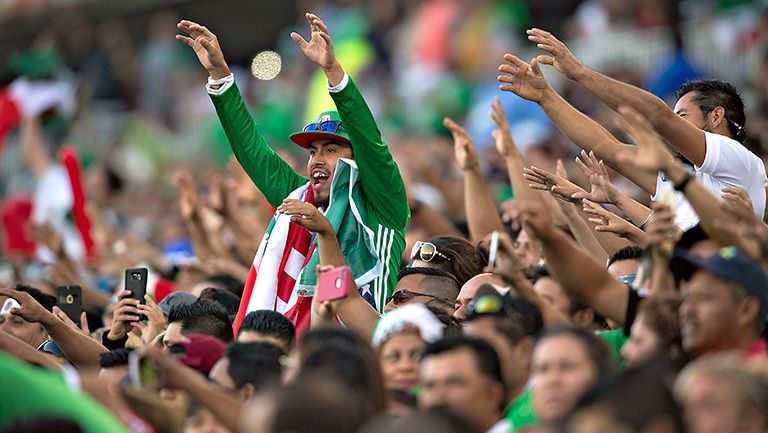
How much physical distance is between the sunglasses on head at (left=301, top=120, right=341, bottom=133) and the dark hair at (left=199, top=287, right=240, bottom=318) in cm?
144

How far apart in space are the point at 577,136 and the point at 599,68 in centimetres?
817

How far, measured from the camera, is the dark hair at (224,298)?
912 cm

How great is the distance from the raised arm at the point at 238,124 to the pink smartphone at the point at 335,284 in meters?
1.51

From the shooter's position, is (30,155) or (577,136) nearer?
(577,136)

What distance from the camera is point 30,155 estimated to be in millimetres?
15188

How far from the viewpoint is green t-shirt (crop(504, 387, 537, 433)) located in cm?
570

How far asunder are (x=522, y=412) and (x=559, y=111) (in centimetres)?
241

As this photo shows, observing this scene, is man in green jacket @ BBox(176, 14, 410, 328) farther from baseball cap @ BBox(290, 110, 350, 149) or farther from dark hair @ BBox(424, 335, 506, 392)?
dark hair @ BBox(424, 335, 506, 392)

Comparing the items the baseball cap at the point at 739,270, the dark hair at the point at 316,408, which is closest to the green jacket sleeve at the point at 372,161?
the baseball cap at the point at 739,270

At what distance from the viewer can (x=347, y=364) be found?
5.74 metres

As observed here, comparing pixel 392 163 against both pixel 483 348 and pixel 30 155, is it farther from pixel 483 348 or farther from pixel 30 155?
pixel 30 155

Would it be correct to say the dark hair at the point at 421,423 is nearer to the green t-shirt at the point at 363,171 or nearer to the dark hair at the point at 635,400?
the dark hair at the point at 635,400

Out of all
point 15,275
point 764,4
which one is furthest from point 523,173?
point 764,4

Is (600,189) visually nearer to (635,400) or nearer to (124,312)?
(124,312)
